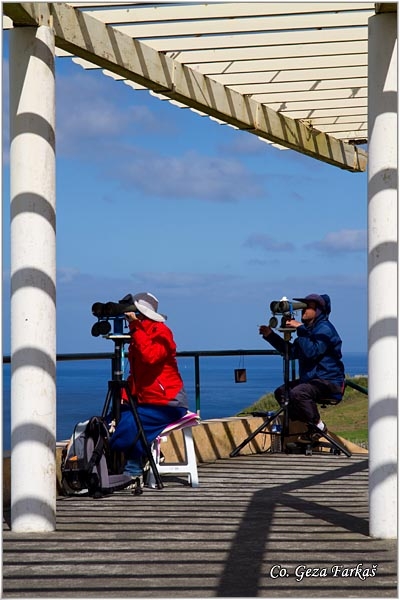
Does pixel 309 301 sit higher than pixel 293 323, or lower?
higher

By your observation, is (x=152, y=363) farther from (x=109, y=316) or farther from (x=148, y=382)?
(x=109, y=316)

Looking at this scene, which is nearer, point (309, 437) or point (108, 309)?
point (108, 309)

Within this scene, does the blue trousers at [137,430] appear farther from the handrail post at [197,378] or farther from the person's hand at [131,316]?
the handrail post at [197,378]

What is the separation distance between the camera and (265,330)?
9773mm

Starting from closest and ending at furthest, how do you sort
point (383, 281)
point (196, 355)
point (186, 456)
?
point (383, 281)
point (186, 456)
point (196, 355)

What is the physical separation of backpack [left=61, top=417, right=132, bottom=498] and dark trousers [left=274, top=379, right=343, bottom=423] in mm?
2590

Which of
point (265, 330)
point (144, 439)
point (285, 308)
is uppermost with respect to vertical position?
point (285, 308)

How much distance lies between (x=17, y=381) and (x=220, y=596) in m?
2.03

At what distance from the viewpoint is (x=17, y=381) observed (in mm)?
5836

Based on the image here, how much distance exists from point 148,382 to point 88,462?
789 mm

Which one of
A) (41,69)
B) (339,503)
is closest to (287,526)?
(339,503)

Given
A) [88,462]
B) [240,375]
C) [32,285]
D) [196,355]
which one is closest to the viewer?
[32,285]

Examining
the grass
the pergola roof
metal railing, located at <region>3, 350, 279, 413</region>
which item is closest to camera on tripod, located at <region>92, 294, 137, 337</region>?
metal railing, located at <region>3, 350, 279, 413</region>

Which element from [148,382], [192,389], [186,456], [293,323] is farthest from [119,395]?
[192,389]
